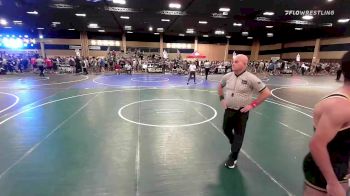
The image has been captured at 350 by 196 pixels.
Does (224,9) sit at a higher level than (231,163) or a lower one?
higher

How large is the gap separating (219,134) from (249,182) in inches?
91.4

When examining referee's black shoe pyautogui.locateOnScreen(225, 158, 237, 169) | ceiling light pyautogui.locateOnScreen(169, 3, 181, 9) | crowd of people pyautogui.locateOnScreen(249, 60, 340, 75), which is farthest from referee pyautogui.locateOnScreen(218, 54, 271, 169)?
crowd of people pyautogui.locateOnScreen(249, 60, 340, 75)

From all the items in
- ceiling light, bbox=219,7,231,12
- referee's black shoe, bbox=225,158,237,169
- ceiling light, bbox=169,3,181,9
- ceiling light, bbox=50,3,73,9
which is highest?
ceiling light, bbox=169,3,181,9

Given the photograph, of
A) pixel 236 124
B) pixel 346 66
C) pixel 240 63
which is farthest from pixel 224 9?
pixel 346 66

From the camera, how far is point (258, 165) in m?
4.48

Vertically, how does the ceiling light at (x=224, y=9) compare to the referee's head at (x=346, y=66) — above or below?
A: above

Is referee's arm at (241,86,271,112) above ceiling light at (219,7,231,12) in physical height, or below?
below

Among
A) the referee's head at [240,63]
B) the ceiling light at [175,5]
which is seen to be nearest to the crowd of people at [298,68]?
the ceiling light at [175,5]

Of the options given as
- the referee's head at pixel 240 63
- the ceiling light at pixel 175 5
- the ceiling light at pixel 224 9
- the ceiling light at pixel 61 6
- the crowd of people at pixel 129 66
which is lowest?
the crowd of people at pixel 129 66

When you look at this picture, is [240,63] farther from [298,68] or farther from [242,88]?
[298,68]

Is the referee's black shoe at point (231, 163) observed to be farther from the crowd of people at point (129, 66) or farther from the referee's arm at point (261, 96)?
the crowd of people at point (129, 66)

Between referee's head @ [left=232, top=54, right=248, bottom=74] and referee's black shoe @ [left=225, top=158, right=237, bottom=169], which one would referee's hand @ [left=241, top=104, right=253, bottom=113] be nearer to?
referee's head @ [left=232, top=54, right=248, bottom=74]

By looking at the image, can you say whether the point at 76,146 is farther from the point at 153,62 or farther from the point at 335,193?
the point at 153,62

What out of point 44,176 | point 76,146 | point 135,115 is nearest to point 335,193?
point 44,176
